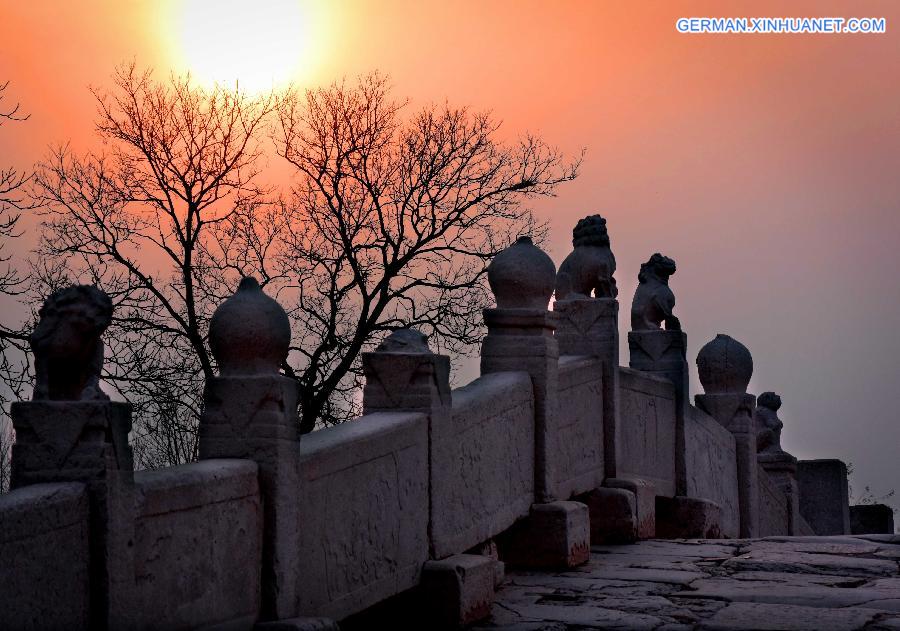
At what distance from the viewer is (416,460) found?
6273 millimetres

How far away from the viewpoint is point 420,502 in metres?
6.34

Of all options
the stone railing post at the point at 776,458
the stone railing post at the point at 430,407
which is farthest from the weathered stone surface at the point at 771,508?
the stone railing post at the point at 430,407

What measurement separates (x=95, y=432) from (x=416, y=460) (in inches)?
91.7

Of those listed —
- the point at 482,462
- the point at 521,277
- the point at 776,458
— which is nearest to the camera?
the point at 482,462

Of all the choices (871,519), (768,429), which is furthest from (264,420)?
(871,519)

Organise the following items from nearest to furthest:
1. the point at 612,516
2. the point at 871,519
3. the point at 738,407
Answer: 1. the point at 612,516
2. the point at 738,407
3. the point at 871,519

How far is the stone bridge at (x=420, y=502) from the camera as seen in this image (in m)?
4.18

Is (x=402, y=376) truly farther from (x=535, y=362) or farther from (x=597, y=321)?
(x=597, y=321)

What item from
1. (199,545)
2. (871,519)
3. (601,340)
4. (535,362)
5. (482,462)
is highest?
(601,340)

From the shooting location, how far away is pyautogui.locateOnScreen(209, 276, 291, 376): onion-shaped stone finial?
5.12 meters

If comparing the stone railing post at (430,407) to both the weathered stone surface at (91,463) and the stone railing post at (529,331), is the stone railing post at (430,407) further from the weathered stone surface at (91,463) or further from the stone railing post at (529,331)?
the weathered stone surface at (91,463)

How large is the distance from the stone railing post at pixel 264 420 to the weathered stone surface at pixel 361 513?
0.33 feet

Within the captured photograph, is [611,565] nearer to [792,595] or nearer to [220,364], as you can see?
[792,595]

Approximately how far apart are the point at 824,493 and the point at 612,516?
29.6 ft
